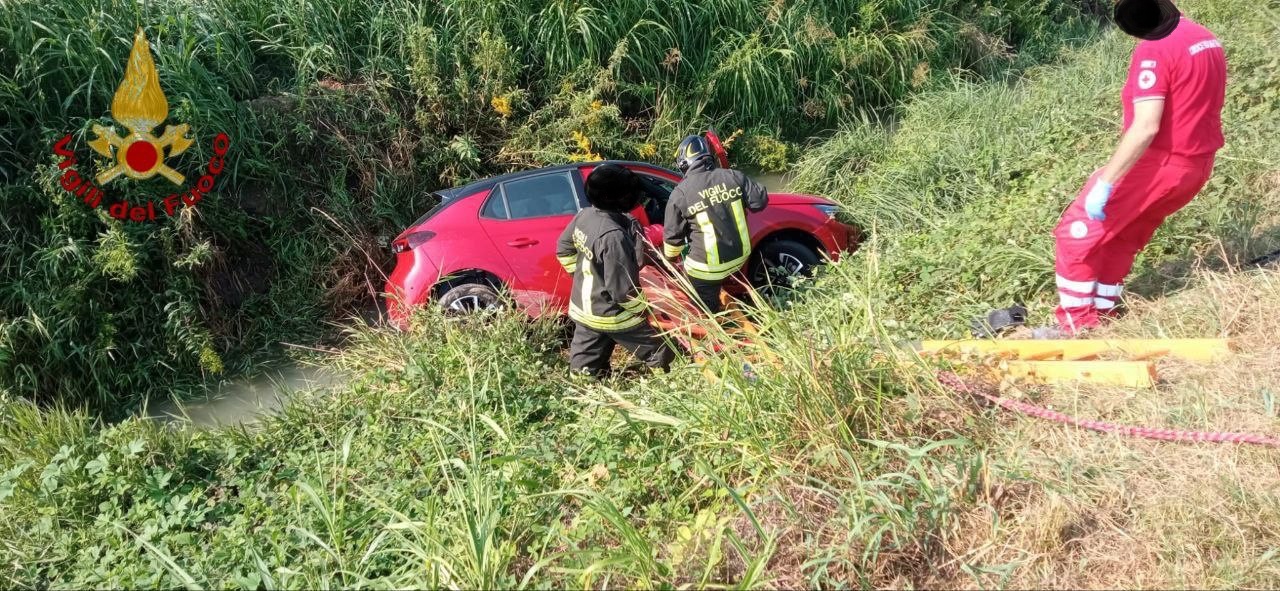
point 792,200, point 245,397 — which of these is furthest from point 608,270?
point 245,397

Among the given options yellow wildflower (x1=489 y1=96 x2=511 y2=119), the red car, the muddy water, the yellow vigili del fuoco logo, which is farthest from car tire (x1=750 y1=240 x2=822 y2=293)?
the yellow vigili del fuoco logo

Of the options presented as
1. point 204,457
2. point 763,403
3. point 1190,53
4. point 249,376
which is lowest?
point 249,376

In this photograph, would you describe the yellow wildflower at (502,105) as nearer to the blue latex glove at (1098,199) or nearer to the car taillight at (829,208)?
the car taillight at (829,208)

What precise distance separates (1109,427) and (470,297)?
4.01 metres

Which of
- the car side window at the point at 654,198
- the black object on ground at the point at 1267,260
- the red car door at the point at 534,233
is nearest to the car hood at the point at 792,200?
the car side window at the point at 654,198

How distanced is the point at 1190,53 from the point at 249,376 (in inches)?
247

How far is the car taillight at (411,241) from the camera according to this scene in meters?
5.85

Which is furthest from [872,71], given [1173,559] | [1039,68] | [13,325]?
[13,325]

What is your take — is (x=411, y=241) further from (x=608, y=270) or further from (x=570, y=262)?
(x=608, y=270)

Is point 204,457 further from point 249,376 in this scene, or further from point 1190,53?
point 1190,53

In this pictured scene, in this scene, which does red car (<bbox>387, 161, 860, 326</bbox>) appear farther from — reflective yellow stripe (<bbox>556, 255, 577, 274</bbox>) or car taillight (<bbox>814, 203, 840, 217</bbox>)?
reflective yellow stripe (<bbox>556, 255, 577, 274</bbox>)

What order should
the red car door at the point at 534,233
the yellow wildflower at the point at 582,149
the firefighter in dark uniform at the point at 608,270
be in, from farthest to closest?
1. the yellow wildflower at the point at 582,149
2. the red car door at the point at 534,233
3. the firefighter in dark uniform at the point at 608,270

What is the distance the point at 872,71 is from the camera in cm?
932

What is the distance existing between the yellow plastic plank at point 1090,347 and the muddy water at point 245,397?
159 inches
